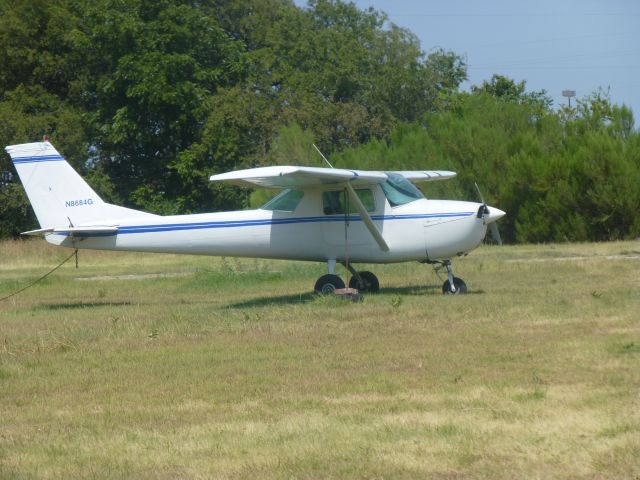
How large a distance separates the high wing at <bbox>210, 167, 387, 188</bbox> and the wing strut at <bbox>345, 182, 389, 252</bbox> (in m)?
0.19

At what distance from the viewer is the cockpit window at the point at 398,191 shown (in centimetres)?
1669

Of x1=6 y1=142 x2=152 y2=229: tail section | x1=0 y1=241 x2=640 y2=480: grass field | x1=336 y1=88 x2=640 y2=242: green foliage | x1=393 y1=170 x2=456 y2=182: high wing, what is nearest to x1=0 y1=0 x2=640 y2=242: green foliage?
x1=336 y1=88 x2=640 y2=242: green foliage

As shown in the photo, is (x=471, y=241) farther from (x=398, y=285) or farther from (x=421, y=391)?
(x=421, y=391)

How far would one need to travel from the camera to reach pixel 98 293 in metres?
20.5

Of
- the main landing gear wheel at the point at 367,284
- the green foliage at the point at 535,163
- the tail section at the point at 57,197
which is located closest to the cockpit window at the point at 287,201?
the main landing gear wheel at the point at 367,284

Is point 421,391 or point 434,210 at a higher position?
point 434,210

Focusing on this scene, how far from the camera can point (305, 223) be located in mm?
16797

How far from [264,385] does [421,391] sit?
150 cm

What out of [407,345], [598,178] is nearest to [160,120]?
[598,178]

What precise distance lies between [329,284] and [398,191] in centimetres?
192

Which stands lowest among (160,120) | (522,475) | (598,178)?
(522,475)

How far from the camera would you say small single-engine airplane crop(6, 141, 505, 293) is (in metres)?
16.2

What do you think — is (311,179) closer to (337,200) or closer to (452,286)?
(337,200)

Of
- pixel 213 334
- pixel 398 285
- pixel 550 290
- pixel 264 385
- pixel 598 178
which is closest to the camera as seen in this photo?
pixel 264 385
